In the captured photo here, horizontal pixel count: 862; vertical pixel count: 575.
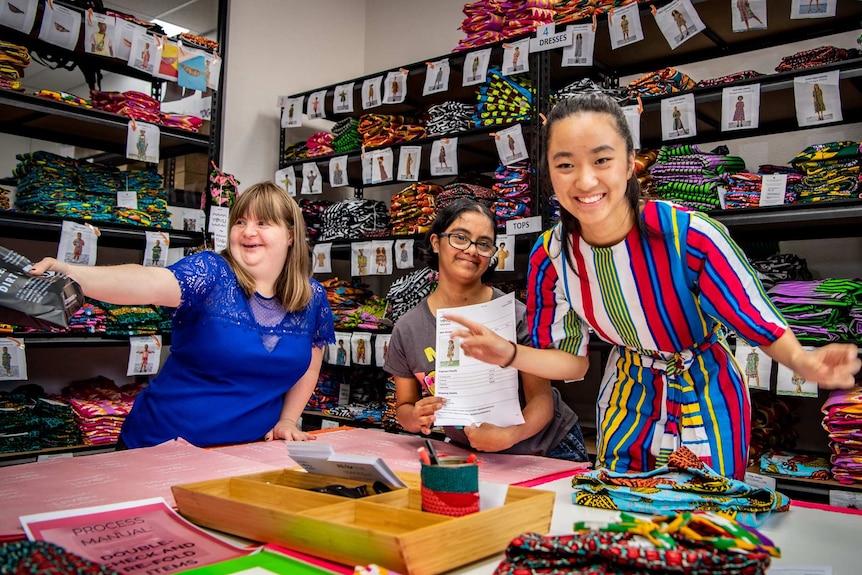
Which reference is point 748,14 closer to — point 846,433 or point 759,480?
point 846,433

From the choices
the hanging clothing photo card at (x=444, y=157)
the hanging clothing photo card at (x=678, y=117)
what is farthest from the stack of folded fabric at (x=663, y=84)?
the hanging clothing photo card at (x=444, y=157)

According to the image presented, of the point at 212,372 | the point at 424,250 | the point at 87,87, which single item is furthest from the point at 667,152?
the point at 87,87

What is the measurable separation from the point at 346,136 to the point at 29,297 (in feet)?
12.7

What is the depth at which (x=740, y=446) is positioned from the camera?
1579mm

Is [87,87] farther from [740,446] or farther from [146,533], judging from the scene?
[740,446]

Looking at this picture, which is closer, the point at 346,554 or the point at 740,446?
the point at 346,554

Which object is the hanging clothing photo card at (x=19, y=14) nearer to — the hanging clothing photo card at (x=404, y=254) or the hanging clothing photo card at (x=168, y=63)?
the hanging clothing photo card at (x=168, y=63)

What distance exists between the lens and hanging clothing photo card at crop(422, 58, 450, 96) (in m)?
4.18

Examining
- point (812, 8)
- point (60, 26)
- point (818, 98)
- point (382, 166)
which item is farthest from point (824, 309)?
point (60, 26)

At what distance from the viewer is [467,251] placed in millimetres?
2297

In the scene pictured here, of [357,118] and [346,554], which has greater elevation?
[357,118]

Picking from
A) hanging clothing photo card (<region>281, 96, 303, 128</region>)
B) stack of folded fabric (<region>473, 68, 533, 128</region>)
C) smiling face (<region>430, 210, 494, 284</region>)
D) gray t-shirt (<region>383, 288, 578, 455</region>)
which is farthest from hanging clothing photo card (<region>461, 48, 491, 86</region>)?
gray t-shirt (<region>383, 288, 578, 455</region>)

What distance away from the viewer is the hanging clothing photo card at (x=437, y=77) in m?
4.18

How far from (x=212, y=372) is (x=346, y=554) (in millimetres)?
1263
